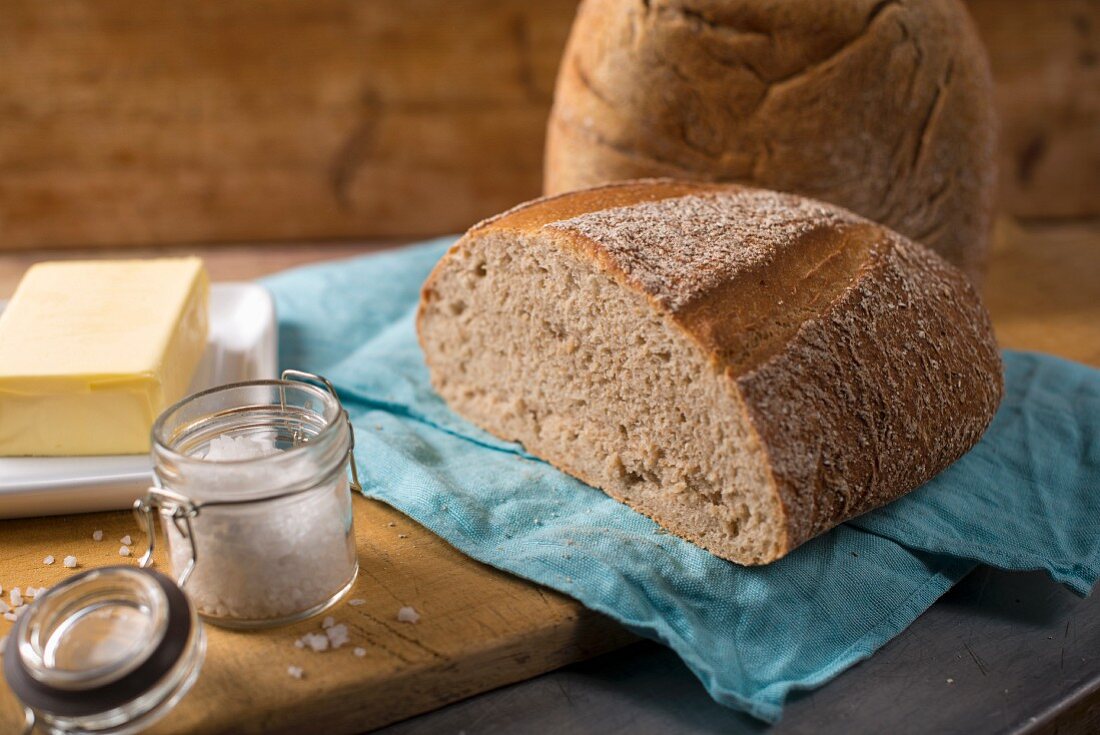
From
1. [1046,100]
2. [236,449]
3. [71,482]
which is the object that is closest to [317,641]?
[236,449]

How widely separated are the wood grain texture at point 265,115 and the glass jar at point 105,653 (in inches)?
88.5

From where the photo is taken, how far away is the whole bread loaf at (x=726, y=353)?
1.70 m

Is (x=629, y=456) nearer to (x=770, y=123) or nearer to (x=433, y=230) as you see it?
(x=770, y=123)

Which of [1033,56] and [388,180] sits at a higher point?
[1033,56]

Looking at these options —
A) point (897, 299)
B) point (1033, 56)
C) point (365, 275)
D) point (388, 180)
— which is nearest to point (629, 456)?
point (897, 299)

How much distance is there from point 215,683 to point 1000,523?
1.33m

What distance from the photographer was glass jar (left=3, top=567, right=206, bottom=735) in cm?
134

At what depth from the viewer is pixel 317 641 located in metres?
1.59

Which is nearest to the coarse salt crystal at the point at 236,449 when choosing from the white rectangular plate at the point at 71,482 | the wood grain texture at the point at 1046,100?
the white rectangular plate at the point at 71,482

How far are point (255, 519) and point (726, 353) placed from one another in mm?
759

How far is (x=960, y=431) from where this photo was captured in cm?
194

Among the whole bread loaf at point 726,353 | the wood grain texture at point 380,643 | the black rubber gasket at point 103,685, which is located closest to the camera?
the black rubber gasket at point 103,685

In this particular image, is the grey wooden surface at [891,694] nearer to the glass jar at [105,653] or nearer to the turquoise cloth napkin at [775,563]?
the turquoise cloth napkin at [775,563]

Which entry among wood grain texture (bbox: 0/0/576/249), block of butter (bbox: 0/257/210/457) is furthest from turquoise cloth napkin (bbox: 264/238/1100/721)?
wood grain texture (bbox: 0/0/576/249)
